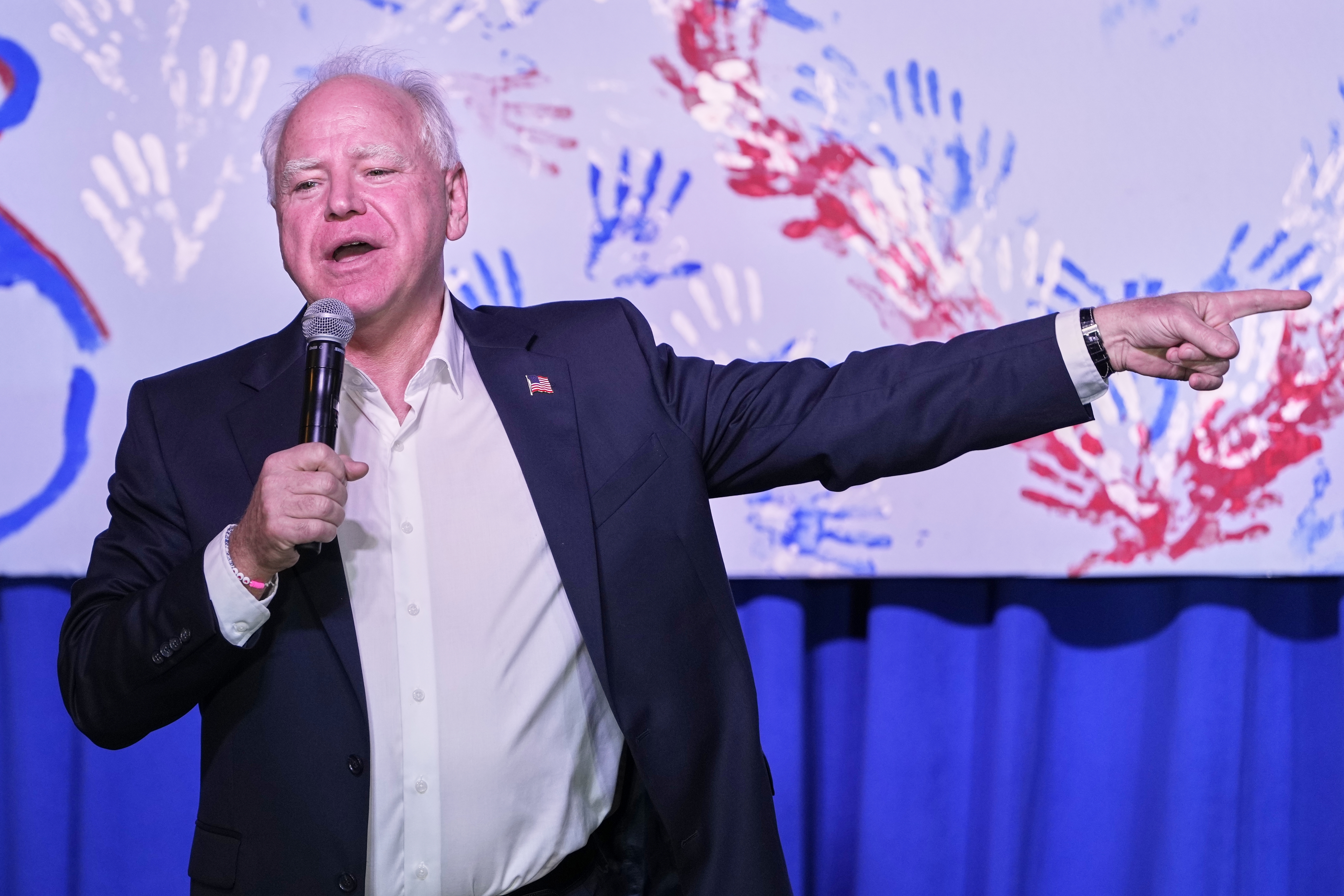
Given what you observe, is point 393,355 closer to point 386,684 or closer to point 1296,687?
point 386,684

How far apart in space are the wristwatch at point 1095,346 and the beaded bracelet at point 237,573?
93 centimetres

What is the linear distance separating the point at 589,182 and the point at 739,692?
118cm

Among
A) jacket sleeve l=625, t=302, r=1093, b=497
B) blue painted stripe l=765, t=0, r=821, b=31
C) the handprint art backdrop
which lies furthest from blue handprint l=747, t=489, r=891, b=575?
blue painted stripe l=765, t=0, r=821, b=31

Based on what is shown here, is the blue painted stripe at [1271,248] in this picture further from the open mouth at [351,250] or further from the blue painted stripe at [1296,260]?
the open mouth at [351,250]

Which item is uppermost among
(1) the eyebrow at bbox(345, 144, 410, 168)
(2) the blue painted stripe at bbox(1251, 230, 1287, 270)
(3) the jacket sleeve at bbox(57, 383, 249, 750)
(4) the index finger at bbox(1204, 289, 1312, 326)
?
(2) the blue painted stripe at bbox(1251, 230, 1287, 270)

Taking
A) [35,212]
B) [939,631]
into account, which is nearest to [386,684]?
[939,631]

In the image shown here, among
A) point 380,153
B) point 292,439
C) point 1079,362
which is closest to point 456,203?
point 380,153

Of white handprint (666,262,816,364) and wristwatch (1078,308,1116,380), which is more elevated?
white handprint (666,262,816,364)

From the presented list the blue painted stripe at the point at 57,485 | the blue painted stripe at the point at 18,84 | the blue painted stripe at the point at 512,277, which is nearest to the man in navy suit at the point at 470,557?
the blue painted stripe at the point at 512,277

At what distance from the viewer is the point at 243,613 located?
46.6 inches

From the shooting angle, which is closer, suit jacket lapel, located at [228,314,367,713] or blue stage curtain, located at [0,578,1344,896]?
suit jacket lapel, located at [228,314,367,713]

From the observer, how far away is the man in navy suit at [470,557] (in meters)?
1.25

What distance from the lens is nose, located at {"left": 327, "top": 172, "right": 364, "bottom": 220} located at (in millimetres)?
1451

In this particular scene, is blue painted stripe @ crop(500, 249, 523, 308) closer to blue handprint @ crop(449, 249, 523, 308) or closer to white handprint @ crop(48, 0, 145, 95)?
blue handprint @ crop(449, 249, 523, 308)
